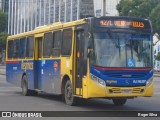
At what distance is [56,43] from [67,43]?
1.38 m

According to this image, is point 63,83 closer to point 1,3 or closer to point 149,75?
point 149,75

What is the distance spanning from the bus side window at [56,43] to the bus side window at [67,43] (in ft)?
1.69

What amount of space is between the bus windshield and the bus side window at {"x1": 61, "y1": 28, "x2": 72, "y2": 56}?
74.1 inches

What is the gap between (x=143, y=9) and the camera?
206 feet

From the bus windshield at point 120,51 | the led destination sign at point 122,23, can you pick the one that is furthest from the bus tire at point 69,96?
the led destination sign at point 122,23

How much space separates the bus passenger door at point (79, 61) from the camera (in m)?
15.9

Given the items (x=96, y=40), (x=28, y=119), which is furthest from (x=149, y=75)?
(x=28, y=119)

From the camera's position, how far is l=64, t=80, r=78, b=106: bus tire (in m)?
16.6

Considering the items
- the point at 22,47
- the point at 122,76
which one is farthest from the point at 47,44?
the point at 122,76

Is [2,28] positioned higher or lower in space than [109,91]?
higher

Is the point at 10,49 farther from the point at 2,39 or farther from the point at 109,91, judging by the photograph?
the point at 2,39

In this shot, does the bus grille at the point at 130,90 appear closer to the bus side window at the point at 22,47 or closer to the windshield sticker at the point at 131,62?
the windshield sticker at the point at 131,62

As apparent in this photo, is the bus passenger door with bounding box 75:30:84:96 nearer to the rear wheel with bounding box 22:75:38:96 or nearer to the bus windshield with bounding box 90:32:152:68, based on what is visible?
the bus windshield with bounding box 90:32:152:68

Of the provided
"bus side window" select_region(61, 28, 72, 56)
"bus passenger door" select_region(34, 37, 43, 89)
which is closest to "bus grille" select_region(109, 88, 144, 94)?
"bus side window" select_region(61, 28, 72, 56)
